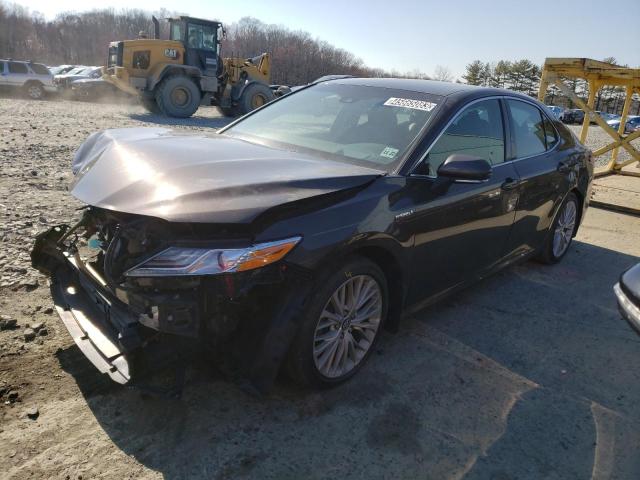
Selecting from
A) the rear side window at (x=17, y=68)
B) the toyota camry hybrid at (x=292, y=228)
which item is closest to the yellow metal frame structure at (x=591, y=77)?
the toyota camry hybrid at (x=292, y=228)

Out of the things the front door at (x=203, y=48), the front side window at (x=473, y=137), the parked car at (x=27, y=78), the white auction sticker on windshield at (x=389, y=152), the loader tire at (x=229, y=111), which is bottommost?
the white auction sticker on windshield at (x=389, y=152)

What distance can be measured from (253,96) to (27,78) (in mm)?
13115

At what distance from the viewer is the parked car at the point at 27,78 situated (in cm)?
2289

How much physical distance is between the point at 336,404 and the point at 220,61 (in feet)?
56.1

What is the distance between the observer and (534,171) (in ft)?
13.3

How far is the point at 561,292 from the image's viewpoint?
14.7ft

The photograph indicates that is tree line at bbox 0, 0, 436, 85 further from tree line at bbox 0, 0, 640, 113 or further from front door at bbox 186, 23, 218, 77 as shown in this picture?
front door at bbox 186, 23, 218, 77

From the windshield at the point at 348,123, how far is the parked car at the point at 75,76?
24.3 meters

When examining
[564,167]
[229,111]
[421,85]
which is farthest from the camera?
[229,111]

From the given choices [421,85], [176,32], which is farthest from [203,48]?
[421,85]

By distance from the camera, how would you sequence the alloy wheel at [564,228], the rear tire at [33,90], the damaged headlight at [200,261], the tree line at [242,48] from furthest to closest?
the tree line at [242,48]
the rear tire at [33,90]
the alloy wheel at [564,228]
the damaged headlight at [200,261]

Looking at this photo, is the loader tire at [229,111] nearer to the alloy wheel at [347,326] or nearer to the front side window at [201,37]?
the front side window at [201,37]

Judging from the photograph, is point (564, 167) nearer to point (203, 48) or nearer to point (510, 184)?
point (510, 184)

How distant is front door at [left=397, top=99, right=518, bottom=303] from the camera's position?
9.77 feet
